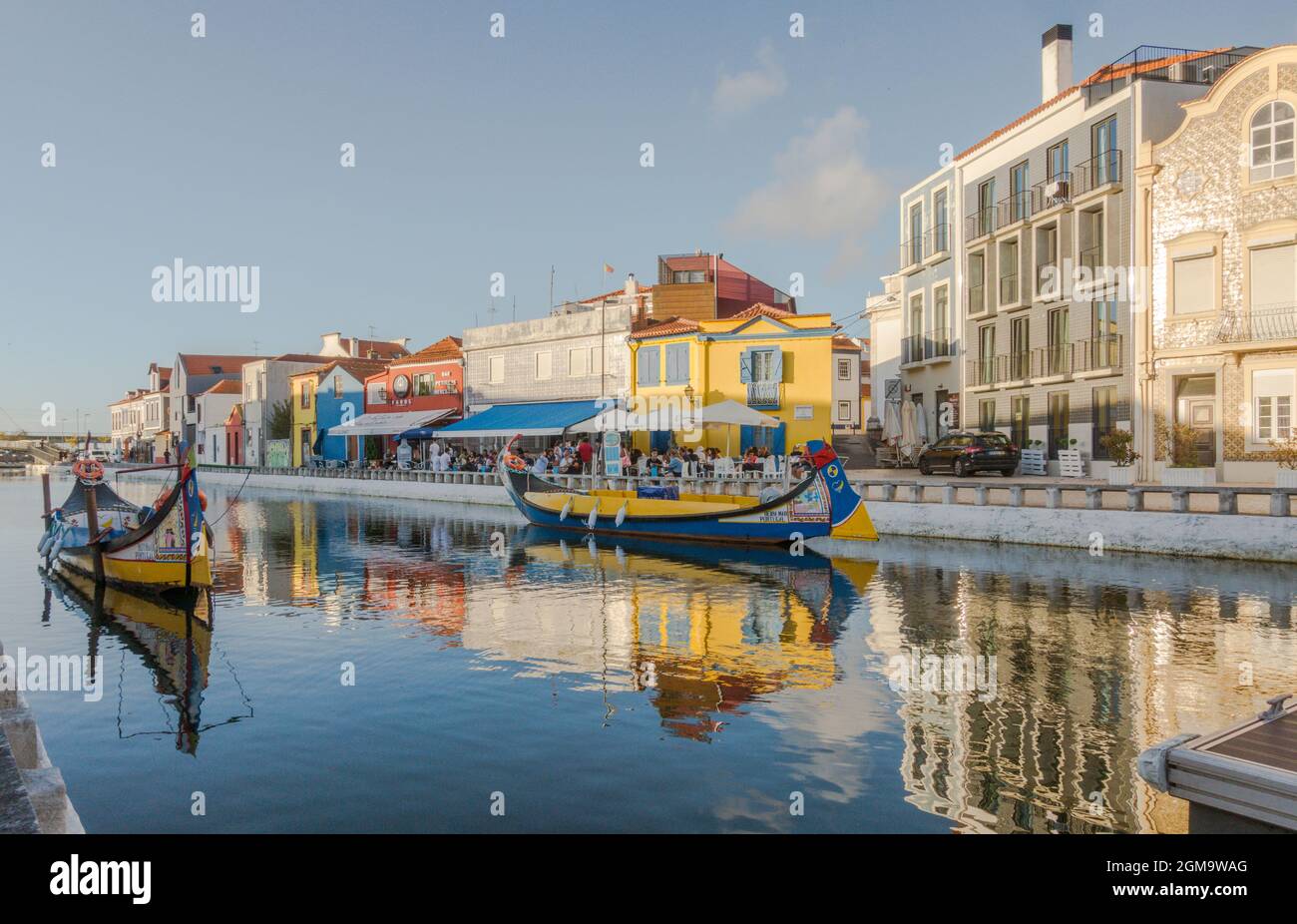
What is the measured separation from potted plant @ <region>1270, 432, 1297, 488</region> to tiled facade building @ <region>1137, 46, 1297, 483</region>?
549mm

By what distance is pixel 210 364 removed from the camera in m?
94.1

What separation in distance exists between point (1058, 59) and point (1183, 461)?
59.2 ft

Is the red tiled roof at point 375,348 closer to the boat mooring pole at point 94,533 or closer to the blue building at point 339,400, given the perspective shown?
the blue building at point 339,400

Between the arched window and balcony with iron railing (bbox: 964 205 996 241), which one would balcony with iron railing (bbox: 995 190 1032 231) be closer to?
balcony with iron railing (bbox: 964 205 996 241)

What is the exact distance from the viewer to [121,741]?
30.4ft

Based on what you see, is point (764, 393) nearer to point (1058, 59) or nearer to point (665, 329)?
point (665, 329)

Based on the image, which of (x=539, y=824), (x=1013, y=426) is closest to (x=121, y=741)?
(x=539, y=824)

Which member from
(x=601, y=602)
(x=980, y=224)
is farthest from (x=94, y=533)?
(x=980, y=224)

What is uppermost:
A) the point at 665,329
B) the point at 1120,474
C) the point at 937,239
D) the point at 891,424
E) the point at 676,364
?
the point at 937,239
